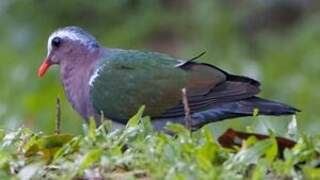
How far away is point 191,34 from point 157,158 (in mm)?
7929

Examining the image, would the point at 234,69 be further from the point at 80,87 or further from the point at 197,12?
the point at 80,87

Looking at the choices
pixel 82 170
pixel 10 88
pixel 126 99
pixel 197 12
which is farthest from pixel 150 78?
pixel 197 12

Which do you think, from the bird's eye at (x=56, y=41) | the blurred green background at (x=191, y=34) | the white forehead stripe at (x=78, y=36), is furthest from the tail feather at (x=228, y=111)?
the blurred green background at (x=191, y=34)

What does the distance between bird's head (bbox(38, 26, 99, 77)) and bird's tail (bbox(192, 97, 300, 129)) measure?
83 centimetres

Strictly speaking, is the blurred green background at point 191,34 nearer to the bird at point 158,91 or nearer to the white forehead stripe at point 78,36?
the white forehead stripe at point 78,36

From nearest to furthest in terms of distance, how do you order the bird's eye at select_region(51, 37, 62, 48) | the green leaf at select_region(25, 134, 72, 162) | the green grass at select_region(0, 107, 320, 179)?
the green grass at select_region(0, 107, 320, 179), the green leaf at select_region(25, 134, 72, 162), the bird's eye at select_region(51, 37, 62, 48)

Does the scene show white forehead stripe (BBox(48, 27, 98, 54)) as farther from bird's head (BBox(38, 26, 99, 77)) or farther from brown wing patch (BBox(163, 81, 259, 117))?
brown wing patch (BBox(163, 81, 259, 117))

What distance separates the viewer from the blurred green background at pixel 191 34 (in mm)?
11375

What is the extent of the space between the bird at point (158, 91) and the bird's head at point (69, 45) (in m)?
0.27

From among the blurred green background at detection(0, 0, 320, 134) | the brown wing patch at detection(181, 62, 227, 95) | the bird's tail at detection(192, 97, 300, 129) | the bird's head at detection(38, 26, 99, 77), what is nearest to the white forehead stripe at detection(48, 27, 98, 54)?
the bird's head at detection(38, 26, 99, 77)

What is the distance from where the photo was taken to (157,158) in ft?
17.0

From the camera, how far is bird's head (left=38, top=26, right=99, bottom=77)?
780 cm

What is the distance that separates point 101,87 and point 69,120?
2993 mm

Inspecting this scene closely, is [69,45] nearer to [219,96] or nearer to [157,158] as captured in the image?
[219,96]
